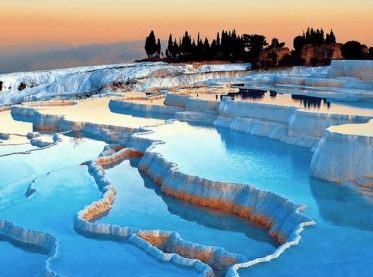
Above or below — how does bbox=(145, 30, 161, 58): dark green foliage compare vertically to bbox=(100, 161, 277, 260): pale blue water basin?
above

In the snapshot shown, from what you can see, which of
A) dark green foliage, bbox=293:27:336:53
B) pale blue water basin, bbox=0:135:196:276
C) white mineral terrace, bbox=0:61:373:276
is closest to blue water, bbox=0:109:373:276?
pale blue water basin, bbox=0:135:196:276

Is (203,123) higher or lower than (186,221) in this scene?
higher


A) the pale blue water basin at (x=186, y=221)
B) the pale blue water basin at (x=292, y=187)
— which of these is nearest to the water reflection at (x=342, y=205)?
the pale blue water basin at (x=292, y=187)

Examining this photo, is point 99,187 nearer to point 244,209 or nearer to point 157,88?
point 244,209

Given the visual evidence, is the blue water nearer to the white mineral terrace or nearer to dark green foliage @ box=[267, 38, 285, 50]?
the white mineral terrace

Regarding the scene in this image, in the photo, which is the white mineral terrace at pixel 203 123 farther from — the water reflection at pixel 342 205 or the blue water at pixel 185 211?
the water reflection at pixel 342 205

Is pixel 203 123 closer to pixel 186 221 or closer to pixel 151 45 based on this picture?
pixel 186 221

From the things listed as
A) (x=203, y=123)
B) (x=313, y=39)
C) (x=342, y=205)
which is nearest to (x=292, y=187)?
(x=342, y=205)
